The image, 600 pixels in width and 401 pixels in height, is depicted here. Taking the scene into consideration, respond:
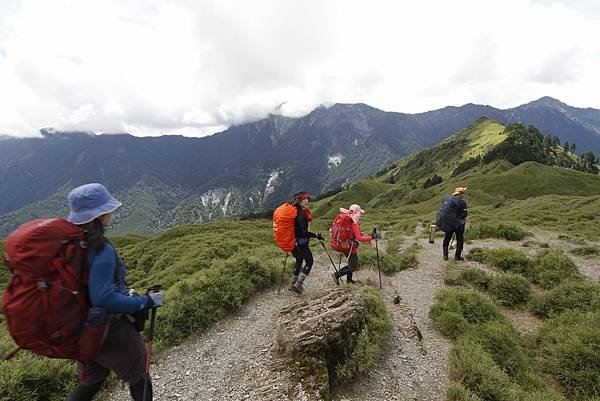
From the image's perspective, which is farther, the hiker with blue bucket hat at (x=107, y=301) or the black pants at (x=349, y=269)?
the black pants at (x=349, y=269)

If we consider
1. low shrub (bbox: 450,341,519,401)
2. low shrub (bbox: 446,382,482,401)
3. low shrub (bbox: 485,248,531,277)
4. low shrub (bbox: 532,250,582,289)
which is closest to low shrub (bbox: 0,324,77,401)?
low shrub (bbox: 446,382,482,401)

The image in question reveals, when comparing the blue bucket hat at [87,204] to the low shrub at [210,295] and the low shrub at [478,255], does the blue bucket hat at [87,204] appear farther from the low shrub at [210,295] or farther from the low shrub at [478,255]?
the low shrub at [478,255]

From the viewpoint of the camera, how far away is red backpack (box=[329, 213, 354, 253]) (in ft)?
45.7

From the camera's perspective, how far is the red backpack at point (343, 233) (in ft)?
45.7

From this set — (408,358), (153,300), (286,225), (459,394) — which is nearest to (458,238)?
(408,358)

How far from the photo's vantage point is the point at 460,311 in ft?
40.7

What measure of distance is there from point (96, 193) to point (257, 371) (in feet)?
19.6

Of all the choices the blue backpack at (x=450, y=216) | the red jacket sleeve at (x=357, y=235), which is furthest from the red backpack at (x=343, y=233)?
the blue backpack at (x=450, y=216)

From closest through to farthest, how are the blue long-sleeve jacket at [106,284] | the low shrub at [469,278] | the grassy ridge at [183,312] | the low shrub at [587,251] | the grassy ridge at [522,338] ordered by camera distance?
the blue long-sleeve jacket at [106,284]
the grassy ridge at [183,312]
the grassy ridge at [522,338]
the low shrub at [469,278]
the low shrub at [587,251]

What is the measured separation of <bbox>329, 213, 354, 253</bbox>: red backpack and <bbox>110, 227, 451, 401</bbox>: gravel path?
8.09ft

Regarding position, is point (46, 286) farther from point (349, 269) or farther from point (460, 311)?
point (460, 311)

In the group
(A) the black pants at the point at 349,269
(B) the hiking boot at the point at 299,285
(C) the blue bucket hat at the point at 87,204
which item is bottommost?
(B) the hiking boot at the point at 299,285

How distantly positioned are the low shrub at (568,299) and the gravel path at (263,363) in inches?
173

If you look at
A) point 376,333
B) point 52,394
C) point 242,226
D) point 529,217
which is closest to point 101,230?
point 52,394
